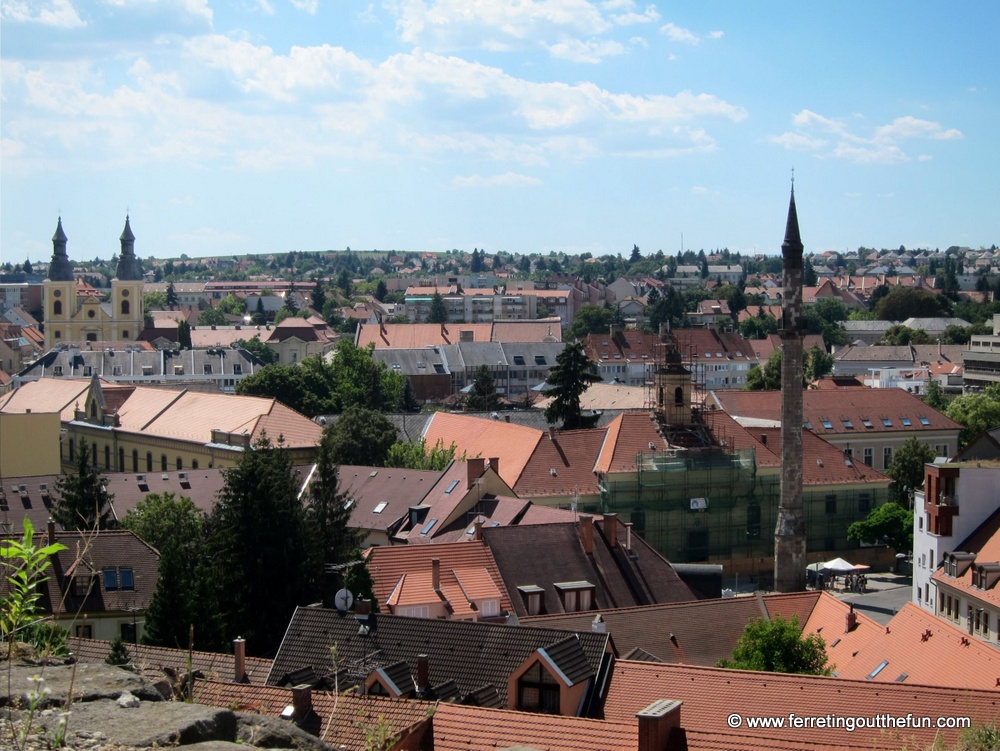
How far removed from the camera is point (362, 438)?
59.7 m

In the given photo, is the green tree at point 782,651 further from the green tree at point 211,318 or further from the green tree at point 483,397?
the green tree at point 211,318

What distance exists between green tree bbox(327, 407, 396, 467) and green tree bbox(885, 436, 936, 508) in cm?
2212

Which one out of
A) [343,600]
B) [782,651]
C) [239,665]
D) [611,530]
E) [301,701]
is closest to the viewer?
[301,701]

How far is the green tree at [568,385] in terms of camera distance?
64375 millimetres

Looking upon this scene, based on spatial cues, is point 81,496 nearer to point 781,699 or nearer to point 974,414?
point 781,699

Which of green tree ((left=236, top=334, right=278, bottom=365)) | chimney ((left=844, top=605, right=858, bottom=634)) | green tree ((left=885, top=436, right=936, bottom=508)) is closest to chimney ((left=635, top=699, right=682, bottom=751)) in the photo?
chimney ((left=844, top=605, right=858, bottom=634))

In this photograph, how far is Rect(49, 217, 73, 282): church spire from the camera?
116500mm

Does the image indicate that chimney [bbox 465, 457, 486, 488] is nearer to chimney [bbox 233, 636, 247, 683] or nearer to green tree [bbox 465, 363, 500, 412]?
chimney [bbox 233, 636, 247, 683]

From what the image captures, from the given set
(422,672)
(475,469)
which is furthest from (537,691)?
(475,469)

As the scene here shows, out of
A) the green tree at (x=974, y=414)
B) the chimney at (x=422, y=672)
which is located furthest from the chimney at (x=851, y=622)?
the green tree at (x=974, y=414)

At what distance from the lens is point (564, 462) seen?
48125 millimetres

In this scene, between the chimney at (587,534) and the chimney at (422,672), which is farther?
the chimney at (587,534)

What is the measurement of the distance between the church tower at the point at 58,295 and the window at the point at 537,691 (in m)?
104

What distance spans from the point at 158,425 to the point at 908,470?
35.1m
